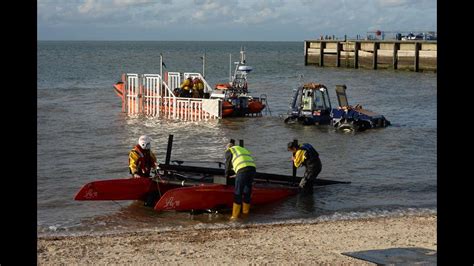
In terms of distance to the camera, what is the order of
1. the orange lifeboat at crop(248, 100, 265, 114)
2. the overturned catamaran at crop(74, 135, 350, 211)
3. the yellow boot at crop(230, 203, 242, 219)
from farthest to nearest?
the orange lifeboat at crop(248, 100, 265, 114) → the yellow boot at crop(230, 203, 242, 219) → the overturned catamaran at crop(74, 135, 350, 211)

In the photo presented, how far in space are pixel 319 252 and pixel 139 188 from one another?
4.74 m

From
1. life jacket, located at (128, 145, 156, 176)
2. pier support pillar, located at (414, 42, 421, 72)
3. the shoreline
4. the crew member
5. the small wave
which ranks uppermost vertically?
pier support pillar, located at (414, 42, 421, 72)

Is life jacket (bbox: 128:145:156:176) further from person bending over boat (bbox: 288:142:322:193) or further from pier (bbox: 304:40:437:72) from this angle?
pier (bbox: 304:40:437:72)

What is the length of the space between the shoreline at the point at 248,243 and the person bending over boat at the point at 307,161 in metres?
2.04

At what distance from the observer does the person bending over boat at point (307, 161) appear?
14.4 meters

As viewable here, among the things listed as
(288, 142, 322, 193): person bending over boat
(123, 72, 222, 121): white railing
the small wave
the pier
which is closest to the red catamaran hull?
the small wave

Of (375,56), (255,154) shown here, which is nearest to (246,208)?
(255,154)

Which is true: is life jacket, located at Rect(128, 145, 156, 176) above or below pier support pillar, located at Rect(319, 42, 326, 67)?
below

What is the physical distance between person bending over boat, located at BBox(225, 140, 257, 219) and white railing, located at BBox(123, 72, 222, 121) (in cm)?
1664

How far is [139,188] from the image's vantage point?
540 inches

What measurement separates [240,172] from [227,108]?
17.6 metres

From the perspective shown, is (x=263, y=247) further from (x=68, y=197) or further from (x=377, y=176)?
(x=377, y=176)

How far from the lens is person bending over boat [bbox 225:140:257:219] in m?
12.6
